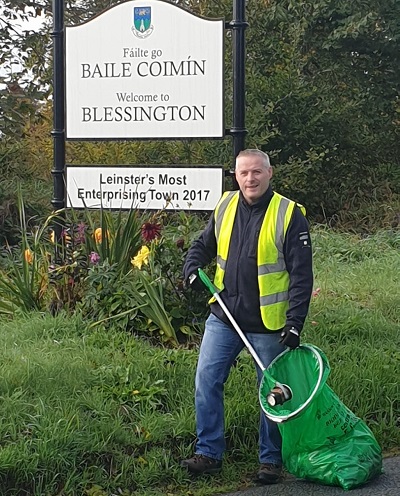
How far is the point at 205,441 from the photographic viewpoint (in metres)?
5.35

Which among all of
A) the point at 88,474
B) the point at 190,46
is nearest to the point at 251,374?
the point at 88,474

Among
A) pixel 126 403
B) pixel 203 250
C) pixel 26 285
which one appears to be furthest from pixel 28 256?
pixel 203 250

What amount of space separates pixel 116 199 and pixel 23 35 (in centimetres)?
638

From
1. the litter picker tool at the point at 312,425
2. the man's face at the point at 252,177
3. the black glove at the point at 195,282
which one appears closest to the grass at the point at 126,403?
the litter picker tool at the point at 312,425

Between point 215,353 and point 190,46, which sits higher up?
point 190,46

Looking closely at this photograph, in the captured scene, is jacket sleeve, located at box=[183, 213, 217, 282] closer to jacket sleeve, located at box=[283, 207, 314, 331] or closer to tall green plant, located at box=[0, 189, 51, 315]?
jacket sleeve, located at box=[283, 207, 314, 331]

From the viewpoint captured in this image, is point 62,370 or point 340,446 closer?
point 340,446

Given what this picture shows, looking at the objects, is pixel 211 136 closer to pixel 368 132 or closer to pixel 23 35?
pixel 23 35

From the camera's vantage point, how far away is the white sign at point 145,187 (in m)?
7.68

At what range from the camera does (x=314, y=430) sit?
17.1 ft

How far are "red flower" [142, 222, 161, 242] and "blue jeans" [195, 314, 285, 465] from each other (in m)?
A: 1.98

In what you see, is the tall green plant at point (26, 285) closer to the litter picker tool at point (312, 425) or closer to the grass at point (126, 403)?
the grass at point (126, 403)

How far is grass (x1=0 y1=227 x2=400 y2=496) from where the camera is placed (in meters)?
5.18

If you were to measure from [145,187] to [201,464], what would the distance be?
3.14 m
